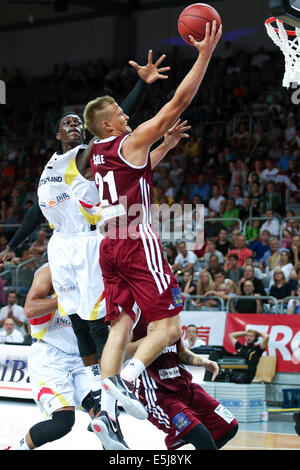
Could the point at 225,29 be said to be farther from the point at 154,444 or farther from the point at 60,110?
the point at 154,444

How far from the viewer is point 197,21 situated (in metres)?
5.49

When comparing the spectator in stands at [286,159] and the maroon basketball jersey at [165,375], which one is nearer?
the maroon basketball jersey at [165,375]

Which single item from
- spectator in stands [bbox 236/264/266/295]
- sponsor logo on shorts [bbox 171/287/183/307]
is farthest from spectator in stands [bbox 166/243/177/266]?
sponsor logo on shorts [bbox 171/287/183/307]

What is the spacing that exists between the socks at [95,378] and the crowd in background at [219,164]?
665 cm

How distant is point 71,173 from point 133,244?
107 centimetres

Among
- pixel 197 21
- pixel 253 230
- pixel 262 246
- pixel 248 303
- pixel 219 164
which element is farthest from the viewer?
pixel 219 164

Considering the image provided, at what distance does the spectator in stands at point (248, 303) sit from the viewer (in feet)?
40.8

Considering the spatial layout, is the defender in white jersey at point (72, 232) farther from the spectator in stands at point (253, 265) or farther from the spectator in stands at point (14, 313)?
the spectator in stands at point (14, 313)

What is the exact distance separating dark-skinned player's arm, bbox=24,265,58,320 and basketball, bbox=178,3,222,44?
7.24ft

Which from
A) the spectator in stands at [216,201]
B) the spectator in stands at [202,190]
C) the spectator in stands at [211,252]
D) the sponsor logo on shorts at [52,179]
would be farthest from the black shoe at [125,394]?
the spectator in stands at [202,190]

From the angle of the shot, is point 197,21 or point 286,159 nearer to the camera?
point 197,21

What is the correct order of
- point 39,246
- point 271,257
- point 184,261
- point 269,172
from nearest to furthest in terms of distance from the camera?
point 271,257 < point 184,261 < point 39,246 < point 269,172

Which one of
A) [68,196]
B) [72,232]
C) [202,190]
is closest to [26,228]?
[72,232]

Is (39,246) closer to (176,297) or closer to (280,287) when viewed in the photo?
(280,287)
